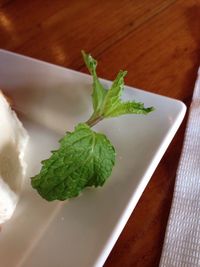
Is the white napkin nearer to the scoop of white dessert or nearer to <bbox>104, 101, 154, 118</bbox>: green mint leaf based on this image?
<bbox>104, 101, 154, 118</bbox>: green mint leaf

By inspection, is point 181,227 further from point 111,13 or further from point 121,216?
point 111,13

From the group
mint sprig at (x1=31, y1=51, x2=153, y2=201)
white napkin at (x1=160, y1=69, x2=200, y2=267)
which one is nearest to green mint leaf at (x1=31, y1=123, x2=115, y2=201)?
mint sprig at (x1=31, y1=51, x2=153, y2=201)

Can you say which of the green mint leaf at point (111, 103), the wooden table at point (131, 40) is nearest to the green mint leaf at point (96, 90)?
the green mint leaf at point (111, 103)

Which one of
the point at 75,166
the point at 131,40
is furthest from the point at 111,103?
the point at 131,40

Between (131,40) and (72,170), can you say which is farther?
(131,40)

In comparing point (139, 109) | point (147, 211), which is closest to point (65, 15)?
point (139, 109)

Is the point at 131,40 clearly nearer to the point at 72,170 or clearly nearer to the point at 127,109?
the point at 127,109

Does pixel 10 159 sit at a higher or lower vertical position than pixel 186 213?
higher

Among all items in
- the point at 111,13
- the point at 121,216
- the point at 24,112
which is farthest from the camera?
the point at 111,13
